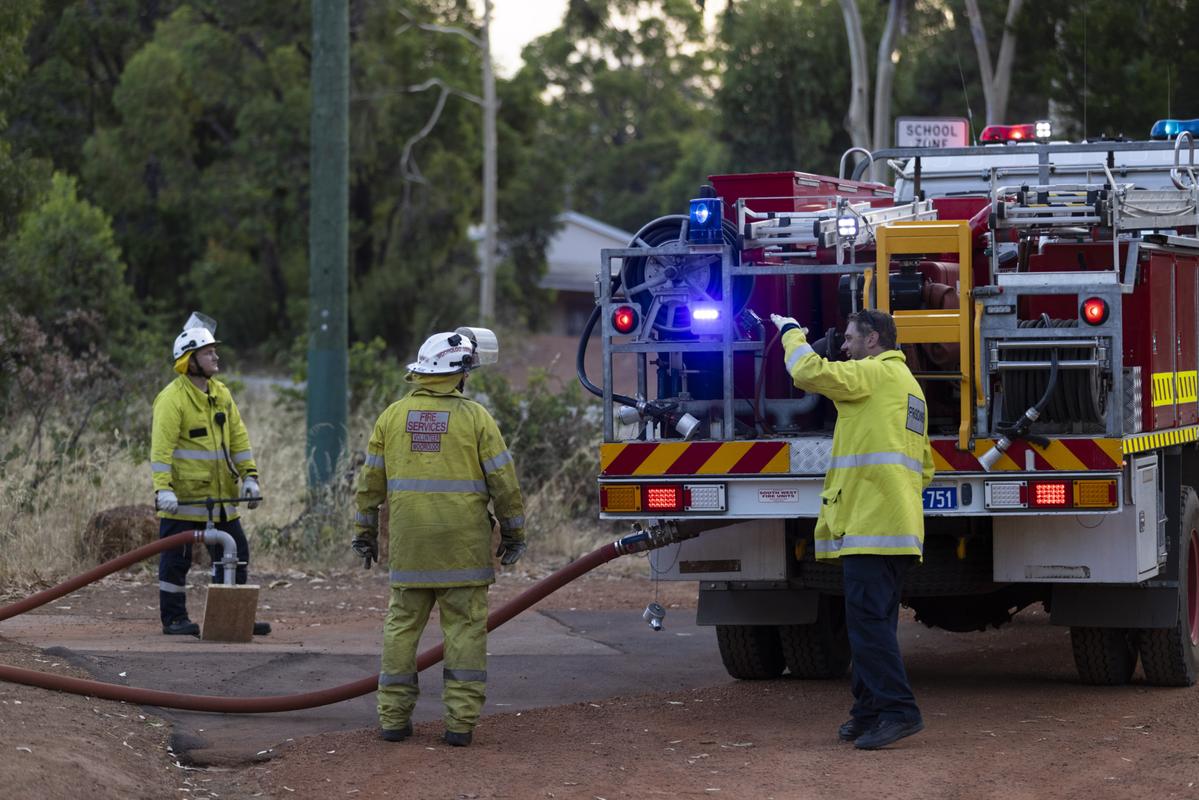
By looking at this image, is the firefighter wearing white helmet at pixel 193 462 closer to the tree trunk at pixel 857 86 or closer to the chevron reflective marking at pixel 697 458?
the chevron reflective marking at pixel 697 458

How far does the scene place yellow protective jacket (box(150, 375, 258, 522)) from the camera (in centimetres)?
1079

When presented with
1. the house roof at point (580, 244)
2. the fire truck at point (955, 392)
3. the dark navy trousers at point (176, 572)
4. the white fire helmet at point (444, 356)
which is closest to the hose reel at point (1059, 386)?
the fire truck at point (955, 392)

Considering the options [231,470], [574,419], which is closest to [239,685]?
[231,470]

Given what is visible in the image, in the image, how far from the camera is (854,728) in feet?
25.1

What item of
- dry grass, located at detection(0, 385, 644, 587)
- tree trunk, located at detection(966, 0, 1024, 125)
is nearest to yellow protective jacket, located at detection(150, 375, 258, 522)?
dry grass, located at detection(0, 385, 644, 587)

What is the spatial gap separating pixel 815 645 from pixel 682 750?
2098 mm

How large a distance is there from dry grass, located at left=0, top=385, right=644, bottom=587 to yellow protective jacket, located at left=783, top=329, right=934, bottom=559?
7077mm

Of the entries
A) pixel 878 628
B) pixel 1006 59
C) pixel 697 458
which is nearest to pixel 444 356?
pixel 697 458

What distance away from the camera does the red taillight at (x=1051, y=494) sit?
7.80 metres

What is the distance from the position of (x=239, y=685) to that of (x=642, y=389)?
2.64m

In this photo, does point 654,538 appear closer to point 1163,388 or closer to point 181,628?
point 1163,388

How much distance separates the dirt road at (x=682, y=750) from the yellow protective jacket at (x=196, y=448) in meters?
1.49

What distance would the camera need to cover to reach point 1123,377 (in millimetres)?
8102

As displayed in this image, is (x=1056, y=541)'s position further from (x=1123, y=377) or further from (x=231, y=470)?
(x=231, y=470)
